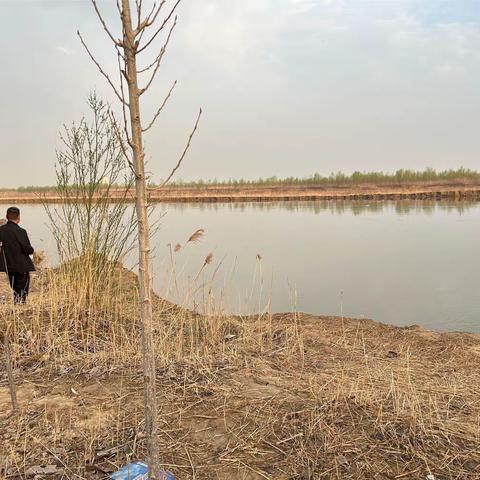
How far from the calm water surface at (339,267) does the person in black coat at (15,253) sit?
331mm

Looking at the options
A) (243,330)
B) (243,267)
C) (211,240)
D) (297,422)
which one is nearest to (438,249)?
(243,267)

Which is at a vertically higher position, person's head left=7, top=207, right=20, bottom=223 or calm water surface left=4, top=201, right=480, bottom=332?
person's head left=7, top=207, right=20, bottom=223

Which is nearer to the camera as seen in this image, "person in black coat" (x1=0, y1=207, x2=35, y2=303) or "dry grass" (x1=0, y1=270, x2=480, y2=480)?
"dry grass" (x1=0, y1=270, x2=480, y2=480)

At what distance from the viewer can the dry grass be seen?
2381 millimetres

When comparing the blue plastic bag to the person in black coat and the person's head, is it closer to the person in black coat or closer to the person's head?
the person in black coat

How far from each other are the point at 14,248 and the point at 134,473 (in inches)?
176

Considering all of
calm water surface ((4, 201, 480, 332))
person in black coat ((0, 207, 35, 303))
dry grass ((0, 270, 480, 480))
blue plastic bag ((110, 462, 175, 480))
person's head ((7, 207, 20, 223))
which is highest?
person's head ((7, 207, 20, 223))

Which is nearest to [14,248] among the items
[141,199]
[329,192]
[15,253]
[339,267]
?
[15,253]

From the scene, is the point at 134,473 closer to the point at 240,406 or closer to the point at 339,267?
the point at 240,406

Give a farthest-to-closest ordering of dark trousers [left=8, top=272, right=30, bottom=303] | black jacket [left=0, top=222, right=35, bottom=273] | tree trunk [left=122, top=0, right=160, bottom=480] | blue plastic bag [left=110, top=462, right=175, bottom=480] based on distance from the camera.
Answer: dark trousers [left=8, top=272, right=30, bottom=303]
black jacket [left=0, top=222, right=35, bottom=273]
blue plastic bag [left=110, top=462, right=175, bottom=480]
tree trunk [left=122, top=0, right=160, bottom=480]

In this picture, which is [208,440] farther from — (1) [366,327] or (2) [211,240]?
(2) [211,240]

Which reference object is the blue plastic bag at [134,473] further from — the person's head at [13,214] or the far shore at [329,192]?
the far shore at [329,192]

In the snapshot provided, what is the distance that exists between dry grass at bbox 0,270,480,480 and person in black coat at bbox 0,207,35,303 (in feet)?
3.89

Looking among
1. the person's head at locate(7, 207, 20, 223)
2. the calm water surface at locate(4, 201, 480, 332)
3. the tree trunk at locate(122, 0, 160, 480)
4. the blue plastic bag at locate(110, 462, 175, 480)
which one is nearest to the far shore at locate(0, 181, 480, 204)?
the calm water surface at locate(4, 201, 480, 332)
